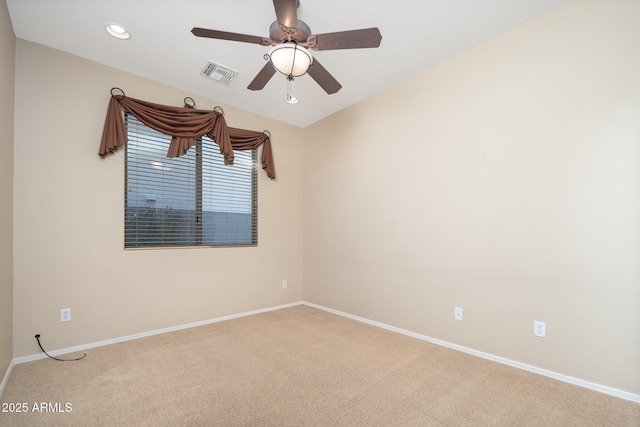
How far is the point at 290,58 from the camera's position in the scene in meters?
1.87

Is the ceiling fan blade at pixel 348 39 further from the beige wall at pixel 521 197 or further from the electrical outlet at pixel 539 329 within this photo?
the electrical outlet at pixel 539 329

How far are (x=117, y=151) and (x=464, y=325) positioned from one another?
382 centimetres

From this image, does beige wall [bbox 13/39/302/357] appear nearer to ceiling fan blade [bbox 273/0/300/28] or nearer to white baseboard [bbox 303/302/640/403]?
ceiling fan blade [bbox 273/0/300/28]

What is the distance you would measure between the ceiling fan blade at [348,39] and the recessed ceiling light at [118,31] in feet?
5.75

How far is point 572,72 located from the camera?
7.08 ft

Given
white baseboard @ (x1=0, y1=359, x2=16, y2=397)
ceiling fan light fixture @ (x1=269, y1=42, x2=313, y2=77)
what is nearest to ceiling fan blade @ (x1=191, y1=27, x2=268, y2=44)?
ceiling fan light fixture @ (x1=269, y1=42, x2=313, y2=77)

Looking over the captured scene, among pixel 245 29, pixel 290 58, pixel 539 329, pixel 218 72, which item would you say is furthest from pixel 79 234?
pixel 539 329

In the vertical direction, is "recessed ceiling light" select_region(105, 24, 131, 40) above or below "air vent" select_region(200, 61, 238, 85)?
above

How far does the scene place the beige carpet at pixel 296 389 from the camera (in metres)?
1.74

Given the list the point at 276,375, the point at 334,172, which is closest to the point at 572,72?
the point at 334,172

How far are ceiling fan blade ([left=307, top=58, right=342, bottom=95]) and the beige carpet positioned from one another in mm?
2263

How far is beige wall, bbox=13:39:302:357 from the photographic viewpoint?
8.39ft

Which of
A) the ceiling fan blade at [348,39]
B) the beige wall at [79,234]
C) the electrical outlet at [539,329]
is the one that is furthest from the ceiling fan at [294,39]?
the electrical outlet at [539,329]

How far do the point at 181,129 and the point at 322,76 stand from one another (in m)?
1.94
